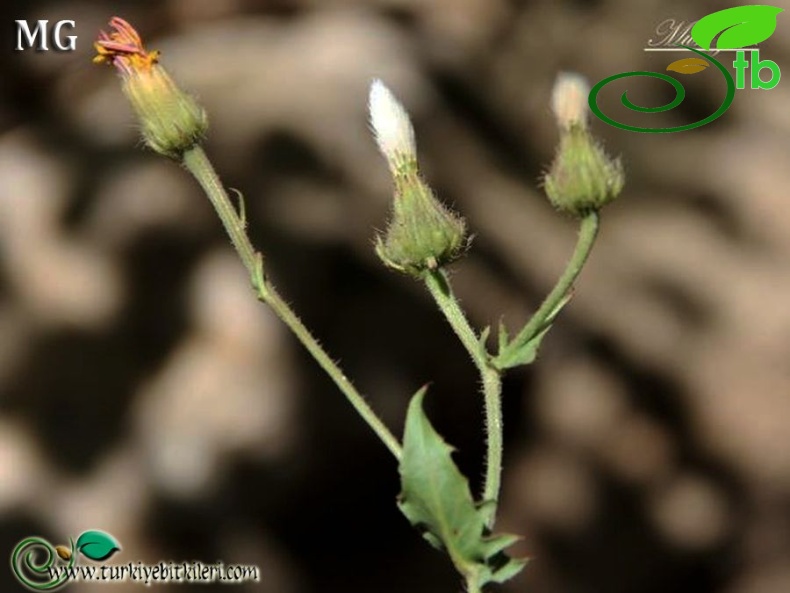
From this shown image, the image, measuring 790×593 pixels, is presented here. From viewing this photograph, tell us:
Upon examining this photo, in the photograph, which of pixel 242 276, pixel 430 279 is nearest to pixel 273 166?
pixel 242 276

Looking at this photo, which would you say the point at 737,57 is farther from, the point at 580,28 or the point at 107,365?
the point at 107,365

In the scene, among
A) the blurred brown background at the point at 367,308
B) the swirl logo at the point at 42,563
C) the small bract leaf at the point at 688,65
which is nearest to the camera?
the swirl logo at the point at 42,563

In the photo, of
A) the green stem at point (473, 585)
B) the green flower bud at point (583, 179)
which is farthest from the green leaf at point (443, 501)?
the green flower bud at point (583, 179)

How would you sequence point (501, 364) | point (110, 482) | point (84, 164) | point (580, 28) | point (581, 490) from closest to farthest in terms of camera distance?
point (501, 364), point (110, 482), point (84, 164), point (581, 490), point (580, 28)

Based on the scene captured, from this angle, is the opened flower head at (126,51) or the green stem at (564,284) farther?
the opened flower head at (126,51)

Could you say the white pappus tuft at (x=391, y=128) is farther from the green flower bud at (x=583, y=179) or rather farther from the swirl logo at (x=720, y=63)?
the swirl logo at (x=720, y=63)

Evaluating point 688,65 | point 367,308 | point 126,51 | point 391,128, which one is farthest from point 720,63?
point 126,51
